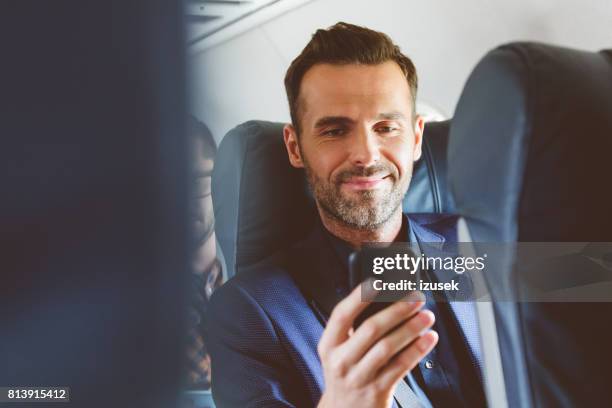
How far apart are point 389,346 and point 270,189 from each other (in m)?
0.36

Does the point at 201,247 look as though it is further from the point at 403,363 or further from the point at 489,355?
the point at 489,355

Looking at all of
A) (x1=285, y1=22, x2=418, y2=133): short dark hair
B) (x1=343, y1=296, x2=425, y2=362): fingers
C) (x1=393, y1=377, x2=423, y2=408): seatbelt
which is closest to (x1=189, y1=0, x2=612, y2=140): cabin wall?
(x1=285, y1=22, x2=418, y2=133): short dark hair

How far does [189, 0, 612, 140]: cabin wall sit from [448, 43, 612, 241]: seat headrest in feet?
1.16

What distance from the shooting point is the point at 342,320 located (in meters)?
0.88

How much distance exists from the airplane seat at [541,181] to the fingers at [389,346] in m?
0.17

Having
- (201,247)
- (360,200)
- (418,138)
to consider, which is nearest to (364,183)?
(360,200)

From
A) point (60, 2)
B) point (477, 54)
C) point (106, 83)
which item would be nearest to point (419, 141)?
point (477, 54)

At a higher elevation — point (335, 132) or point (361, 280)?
point (335, 132)

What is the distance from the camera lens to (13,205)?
3.84 ft

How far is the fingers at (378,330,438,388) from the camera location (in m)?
0.87

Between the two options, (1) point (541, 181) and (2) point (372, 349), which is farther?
(2) point (372, 349)

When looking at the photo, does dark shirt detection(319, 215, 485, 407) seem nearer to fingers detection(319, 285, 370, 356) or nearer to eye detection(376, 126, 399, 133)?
fingers detection(319, 285, 370, 356)

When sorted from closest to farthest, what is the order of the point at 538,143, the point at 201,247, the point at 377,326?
1. the point at 538,143
2. the point at 377,326
3. the point at 201,247

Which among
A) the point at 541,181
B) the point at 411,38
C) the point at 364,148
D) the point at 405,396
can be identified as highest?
the point at 411,38
